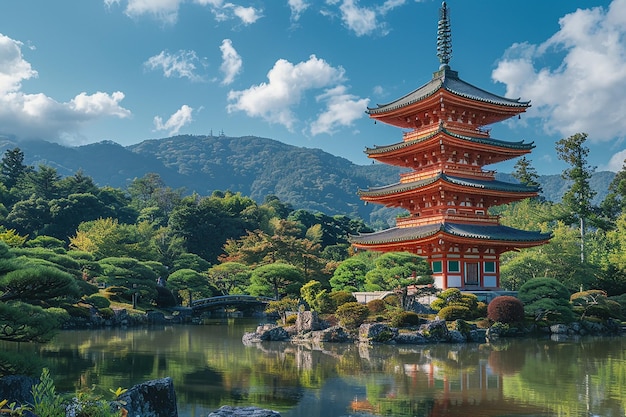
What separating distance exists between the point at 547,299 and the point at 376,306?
326 inches

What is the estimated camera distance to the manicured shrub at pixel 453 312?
26.7m

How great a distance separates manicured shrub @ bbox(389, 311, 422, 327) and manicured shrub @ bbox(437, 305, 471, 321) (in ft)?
4.04

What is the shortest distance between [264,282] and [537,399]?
28980mm

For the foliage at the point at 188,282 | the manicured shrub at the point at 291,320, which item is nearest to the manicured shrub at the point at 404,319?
the manicured shrub at the point at 291,320

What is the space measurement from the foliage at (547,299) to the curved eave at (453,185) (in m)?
5.63

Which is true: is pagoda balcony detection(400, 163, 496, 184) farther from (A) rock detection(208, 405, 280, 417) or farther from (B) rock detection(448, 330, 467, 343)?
(A) rock detection(208, 405, 280, 417)

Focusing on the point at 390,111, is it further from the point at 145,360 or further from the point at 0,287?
the point at 0,287

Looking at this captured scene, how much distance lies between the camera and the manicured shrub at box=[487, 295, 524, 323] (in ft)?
88.5

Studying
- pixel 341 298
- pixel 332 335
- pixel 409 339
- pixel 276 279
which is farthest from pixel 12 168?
pixel 409 339

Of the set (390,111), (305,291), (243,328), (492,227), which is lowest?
(243,328)

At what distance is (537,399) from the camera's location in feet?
44.0

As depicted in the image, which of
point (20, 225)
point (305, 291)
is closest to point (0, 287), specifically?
point (305, 291)

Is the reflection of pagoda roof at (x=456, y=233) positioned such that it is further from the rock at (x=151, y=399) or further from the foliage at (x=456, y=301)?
the rock at (x=151, y=399)

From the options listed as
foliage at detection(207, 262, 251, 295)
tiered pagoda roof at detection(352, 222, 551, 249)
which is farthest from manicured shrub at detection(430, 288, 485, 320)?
foliage at detection(207, 262, 251, 295)
